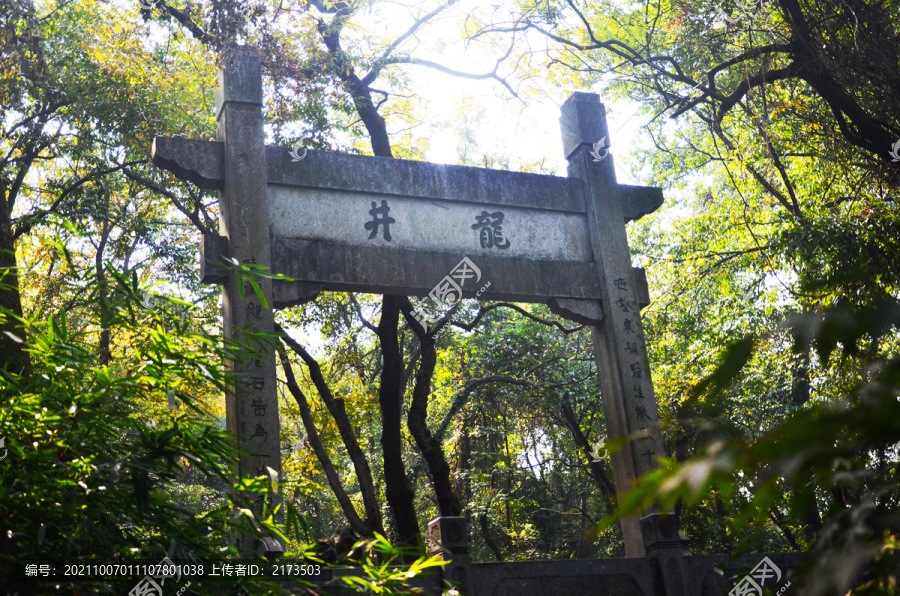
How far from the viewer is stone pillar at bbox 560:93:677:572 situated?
5145 mm

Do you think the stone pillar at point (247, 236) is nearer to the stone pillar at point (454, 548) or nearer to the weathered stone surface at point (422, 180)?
the weathered stone surface at point (422, 180)

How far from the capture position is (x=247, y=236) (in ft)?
15.5

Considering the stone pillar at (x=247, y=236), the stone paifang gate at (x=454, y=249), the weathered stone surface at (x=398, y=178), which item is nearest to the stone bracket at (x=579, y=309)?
the stone paifang gate at (x=454, y=249)

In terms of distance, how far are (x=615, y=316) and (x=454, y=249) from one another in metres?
1.22

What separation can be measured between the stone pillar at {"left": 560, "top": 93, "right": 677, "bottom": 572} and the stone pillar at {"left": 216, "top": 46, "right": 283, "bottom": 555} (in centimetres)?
226

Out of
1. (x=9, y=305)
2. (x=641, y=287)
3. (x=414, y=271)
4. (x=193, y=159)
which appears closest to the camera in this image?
(x=9, y=305)

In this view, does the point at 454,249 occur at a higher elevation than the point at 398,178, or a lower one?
lower

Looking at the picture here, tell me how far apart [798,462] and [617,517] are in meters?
0.17

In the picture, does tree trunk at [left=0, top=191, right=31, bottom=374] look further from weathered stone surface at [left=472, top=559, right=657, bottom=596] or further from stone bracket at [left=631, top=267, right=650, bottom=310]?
stone bracket at [left=631, top=267, right=650, bottom=310]

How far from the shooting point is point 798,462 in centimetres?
69

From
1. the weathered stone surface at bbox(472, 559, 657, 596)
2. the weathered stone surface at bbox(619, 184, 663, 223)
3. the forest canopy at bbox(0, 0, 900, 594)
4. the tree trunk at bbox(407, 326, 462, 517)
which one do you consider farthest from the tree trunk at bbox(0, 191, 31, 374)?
the weathered stone surface at bbox(619, 184, 663, 223)

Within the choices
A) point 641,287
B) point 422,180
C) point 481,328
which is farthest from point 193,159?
point 481,328

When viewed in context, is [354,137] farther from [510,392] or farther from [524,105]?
[510,392]

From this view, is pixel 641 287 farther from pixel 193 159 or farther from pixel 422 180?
pixel 193 159
